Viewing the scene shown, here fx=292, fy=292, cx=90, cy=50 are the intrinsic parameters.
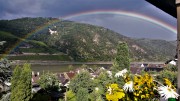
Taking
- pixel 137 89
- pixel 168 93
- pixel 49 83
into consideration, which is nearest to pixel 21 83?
pixel 137 89

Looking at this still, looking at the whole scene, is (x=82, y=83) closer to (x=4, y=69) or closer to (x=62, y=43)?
(x=4, y=69)

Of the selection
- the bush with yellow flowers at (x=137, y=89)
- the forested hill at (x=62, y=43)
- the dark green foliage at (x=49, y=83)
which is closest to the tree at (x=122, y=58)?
the dark green foliage at (x=49, y=83)

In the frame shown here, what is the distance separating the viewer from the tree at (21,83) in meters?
20.1

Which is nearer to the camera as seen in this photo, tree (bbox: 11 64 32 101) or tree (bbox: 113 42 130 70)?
tree (bbox: 11 64 32 101)

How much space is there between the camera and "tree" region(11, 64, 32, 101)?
20.1m

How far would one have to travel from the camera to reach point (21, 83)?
21.2 metres

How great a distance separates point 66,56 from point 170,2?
17305 cm

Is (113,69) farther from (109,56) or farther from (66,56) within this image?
(109,56)

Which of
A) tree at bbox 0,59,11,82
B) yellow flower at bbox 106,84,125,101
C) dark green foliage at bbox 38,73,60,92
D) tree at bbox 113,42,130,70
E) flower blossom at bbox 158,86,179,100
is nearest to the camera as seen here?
flower blossom at bbox 158,86,179,100

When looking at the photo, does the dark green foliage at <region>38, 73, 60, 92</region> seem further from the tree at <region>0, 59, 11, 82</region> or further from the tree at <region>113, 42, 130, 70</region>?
the tree at <region>0, 59, 11, 82</region>

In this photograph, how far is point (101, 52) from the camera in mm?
188000

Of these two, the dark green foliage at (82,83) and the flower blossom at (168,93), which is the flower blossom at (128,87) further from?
the dark green foliage at (82,83)

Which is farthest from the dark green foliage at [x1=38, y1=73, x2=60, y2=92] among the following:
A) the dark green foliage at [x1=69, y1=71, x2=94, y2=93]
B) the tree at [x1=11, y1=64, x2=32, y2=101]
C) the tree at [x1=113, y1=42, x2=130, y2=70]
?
the tree at [x1=11, y1=64, x2=32, y2=101]

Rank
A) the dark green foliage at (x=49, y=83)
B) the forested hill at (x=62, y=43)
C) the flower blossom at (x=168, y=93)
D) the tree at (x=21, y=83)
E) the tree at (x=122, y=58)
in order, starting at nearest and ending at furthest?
1. the flower blossom at (x=168, y=93)
2. the tree at (x=21, y=83)
3. the tree at (x=122, y=58)
4. the dark green foliage at (x=49, y=83)
5. the forested hill at (x=62, y=43)
